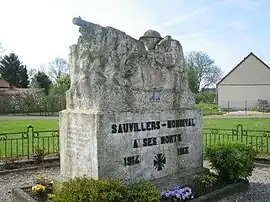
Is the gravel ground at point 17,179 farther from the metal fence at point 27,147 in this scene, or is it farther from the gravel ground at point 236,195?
the metal fence at point 27,147

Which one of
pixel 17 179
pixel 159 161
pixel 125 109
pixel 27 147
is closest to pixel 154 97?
pixel 125 109

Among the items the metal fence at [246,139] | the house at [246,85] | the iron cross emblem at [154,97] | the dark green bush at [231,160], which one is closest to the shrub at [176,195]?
the dark green bush at [231,160]

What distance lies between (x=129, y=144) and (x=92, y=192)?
171 centimetres

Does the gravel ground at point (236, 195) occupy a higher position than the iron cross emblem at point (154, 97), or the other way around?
the iron cross emblem at point (154, 97)

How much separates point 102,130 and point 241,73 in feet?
160

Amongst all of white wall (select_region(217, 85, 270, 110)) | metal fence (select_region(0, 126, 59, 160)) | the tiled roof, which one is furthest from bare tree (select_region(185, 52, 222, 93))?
metal fence (select_region(0, 126, 59, 160))

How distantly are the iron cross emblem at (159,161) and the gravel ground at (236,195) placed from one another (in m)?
1.47

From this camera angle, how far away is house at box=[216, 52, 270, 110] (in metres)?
51.3

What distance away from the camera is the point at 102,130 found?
6.30 meters

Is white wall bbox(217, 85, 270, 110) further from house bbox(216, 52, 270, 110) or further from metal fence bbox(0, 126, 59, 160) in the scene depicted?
metal fence bbox(0, 126, 59, 160)

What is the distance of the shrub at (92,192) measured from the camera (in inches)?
204

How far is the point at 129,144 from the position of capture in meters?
6.77

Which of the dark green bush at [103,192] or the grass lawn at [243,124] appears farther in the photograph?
the grass lawn at [243,124]

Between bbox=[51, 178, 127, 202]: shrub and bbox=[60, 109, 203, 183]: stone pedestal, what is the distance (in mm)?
743
